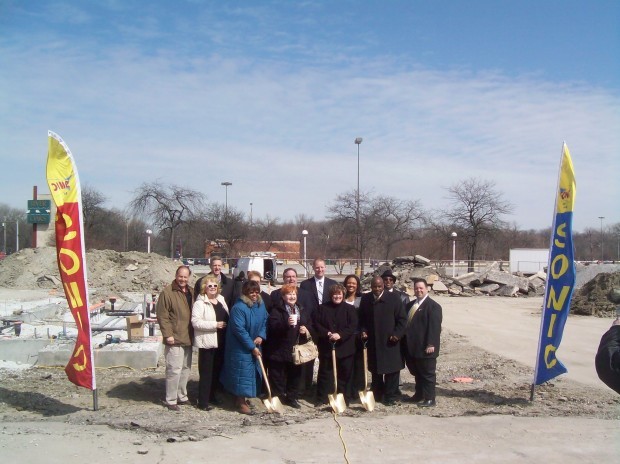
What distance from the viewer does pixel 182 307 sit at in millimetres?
6848

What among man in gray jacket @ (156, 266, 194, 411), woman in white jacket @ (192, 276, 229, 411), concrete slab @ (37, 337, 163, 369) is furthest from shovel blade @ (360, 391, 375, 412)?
concrete slab @ (37, 337, 163, 369)

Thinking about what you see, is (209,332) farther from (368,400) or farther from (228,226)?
(228,226)

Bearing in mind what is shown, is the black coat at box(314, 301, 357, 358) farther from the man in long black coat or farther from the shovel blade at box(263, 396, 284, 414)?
the shovel blade at box(263, 396, 284, 414)

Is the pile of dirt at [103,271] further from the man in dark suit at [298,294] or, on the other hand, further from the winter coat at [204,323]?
the winter coat at [204,323]

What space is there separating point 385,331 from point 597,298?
16113 millimetres

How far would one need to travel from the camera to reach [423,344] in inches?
288

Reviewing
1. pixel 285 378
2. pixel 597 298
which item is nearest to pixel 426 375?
pixel 285 378

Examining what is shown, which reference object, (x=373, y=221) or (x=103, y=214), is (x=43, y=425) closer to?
(x=373, y=221)

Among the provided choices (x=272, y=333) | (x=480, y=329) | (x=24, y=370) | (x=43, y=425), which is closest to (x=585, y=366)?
(x=480, y=329)

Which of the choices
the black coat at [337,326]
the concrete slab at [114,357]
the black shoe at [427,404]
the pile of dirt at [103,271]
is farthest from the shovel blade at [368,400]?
the pile of dirt at [103,271]

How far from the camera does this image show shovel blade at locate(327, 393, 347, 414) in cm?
689

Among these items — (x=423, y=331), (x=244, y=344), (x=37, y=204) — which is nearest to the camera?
(x=244, y=344)

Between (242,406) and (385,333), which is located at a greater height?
(385,333)

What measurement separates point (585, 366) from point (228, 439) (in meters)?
7.35
